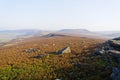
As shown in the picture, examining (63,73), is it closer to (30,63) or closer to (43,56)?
(30,63)

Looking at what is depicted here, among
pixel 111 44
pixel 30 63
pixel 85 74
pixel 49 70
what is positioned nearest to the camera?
pixel 85 74

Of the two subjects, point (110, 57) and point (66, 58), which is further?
point (66, 58)

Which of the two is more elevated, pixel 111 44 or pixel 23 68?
pixel 111 44

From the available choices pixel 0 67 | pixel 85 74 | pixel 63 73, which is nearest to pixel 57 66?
pixel 63 73

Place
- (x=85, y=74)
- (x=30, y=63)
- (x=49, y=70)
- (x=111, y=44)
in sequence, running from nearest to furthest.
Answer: (x=85, y=74) < (x=49, y=70) < (x=30, y=63) < (x=111, y=44)

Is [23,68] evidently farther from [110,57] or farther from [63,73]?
[110,57]

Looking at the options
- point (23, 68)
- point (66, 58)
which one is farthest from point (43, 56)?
point (23, 68)

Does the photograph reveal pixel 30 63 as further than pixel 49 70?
Yes

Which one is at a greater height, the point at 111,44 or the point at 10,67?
the point at 111,44

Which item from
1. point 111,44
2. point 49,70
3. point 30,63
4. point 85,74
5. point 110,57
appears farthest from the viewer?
point 111,44
